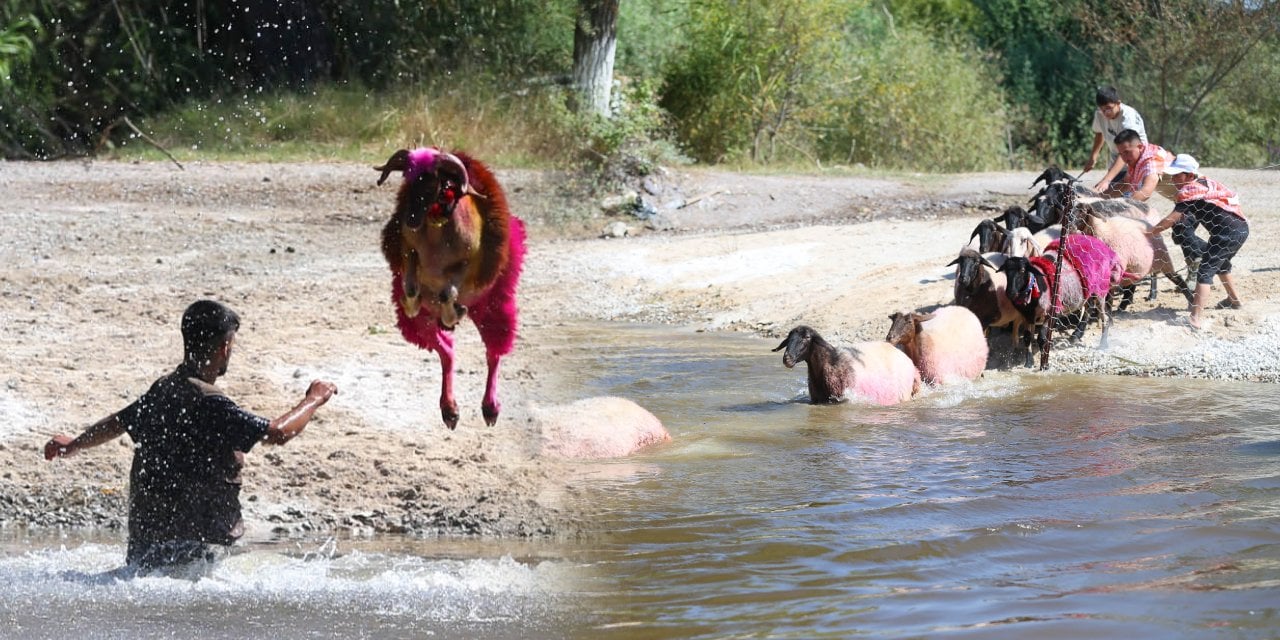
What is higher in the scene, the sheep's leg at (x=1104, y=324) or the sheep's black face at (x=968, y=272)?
the sheep's black face at (x=968, y=272)

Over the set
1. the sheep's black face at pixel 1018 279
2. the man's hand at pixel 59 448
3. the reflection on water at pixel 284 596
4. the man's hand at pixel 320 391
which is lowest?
the reflection on water at pixel 284 596

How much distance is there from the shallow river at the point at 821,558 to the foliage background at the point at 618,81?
963 centimetres

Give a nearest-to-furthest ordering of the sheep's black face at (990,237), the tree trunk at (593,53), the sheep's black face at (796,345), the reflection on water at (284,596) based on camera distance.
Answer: the reflection on water at (284,596) → the sheep's black face at (796,345) → the sheep's black face at (990,237) → the tree trunk at (593,53)

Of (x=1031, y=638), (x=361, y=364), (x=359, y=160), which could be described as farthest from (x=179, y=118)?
(x=1031, y=638)

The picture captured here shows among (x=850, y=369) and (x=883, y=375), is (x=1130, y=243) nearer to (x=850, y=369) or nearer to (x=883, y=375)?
(x=883, y=375)

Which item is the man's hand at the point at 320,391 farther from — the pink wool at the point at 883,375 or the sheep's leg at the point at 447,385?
the pink wool at the point at 883,375

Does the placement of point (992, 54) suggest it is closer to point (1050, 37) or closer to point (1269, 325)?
point (1050, 37)

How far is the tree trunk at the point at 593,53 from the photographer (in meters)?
20.1

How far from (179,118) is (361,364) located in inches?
504

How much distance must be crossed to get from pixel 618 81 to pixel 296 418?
668 inches

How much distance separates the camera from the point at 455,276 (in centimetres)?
534

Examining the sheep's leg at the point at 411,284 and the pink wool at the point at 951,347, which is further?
the pink wool at the point at 951,347

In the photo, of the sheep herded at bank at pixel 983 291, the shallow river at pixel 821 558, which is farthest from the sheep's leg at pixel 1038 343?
the shallow river at pixel 821 558

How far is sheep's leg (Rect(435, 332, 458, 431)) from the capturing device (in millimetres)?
5555
